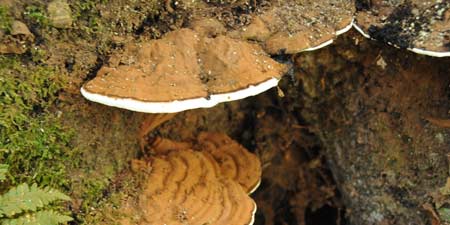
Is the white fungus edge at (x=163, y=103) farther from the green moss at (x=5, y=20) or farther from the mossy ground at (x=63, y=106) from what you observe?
the green moss at (x=5, y=20)

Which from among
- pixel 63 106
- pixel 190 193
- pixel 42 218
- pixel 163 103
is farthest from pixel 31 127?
pixel 190 193

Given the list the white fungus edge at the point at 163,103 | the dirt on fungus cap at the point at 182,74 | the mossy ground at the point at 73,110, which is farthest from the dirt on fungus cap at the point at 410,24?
the mossy ground at the point at 73,110

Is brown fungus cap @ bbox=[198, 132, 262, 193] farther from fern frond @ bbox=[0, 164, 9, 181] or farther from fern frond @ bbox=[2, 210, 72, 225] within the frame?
fern frond @ bbox=[0, 164, 9, 181]

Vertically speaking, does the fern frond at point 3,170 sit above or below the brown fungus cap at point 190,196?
above

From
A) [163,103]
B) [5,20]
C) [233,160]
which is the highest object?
[5,20]

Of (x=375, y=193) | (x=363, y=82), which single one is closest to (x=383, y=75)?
(x=363, y=82)

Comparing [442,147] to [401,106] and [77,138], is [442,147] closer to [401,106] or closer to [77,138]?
[401,106]

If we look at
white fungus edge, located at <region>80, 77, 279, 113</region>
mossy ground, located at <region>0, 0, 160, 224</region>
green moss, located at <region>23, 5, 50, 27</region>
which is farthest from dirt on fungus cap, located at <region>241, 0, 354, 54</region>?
green moss, located at <region>23, 5, 50, 27</region>

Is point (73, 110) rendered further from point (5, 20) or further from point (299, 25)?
point (299, 25)
